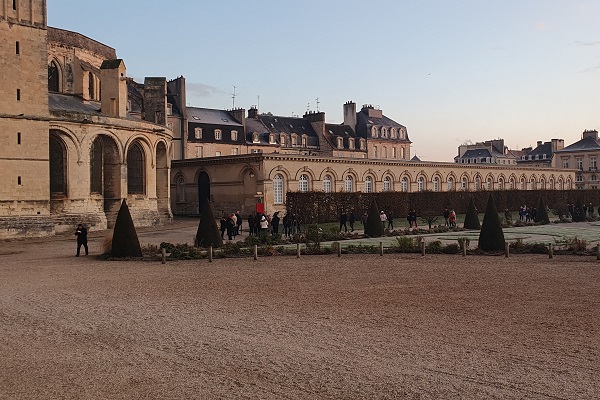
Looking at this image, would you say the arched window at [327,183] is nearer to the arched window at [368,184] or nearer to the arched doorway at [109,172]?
the arched window at [368,184]

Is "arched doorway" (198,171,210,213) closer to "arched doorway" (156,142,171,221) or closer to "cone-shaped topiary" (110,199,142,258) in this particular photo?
"arched doorway" (156,142,171,221)

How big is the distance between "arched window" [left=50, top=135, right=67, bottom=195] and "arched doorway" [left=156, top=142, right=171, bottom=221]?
7811mm

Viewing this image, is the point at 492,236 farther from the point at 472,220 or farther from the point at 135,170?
the point at 135,170

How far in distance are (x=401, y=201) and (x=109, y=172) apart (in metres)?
20.9

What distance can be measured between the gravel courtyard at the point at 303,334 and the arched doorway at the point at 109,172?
16.8m

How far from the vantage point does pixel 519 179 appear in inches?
2557

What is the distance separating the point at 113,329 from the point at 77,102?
27.9 m

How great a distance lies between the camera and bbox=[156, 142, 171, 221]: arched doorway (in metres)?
38.3

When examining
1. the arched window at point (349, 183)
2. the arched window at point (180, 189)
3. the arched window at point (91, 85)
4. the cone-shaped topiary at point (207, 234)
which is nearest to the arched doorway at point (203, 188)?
the arched window at point (180, 189)

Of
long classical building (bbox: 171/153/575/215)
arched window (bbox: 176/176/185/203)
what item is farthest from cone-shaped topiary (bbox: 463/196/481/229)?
arched window (bbox: 176/176/185/203)

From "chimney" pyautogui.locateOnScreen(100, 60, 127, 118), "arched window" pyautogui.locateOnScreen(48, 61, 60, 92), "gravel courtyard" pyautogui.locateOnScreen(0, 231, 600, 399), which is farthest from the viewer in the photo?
"arched window" pyautogui.locateOnScreen(48, 61, 60, 92)

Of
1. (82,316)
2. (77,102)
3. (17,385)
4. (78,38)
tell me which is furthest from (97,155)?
(17,385)

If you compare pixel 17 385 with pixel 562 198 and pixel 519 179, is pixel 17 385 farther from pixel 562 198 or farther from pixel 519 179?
pixel 519 179

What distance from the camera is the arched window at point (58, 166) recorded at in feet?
101
